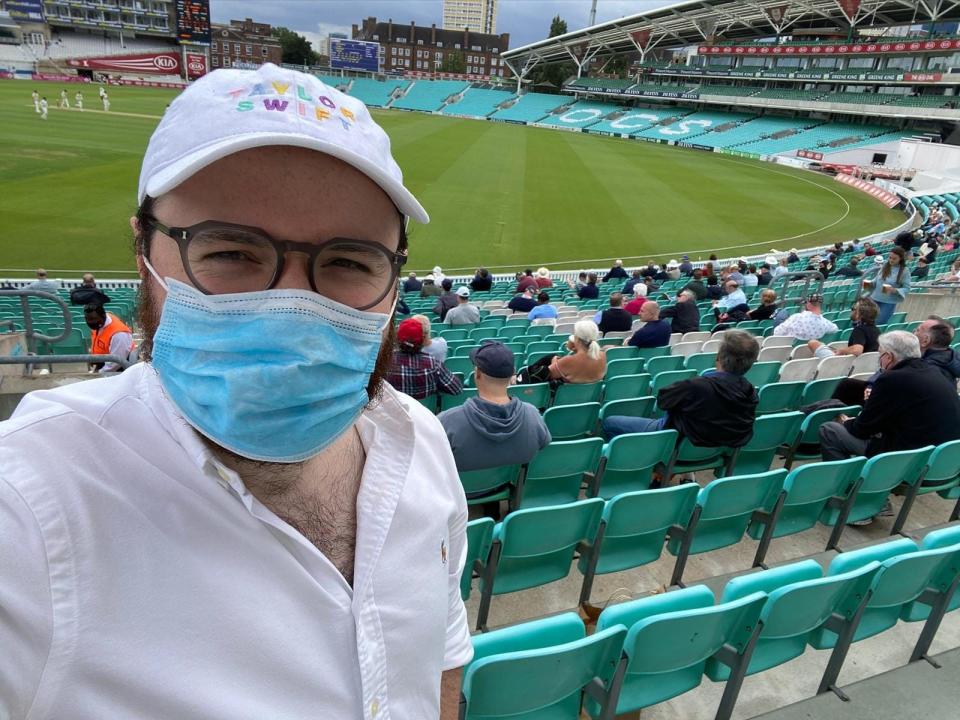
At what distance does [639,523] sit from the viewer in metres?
3.50

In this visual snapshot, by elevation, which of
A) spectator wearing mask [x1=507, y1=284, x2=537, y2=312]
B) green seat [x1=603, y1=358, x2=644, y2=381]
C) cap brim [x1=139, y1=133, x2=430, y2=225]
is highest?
cap brim [x1=139, y1=133, x2=430, y2=225]

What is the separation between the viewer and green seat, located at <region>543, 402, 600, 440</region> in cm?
508

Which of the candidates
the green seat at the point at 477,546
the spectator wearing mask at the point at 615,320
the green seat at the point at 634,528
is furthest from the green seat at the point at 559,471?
the spectator wearing mask at the point at 615,320

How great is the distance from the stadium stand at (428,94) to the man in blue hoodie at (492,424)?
76.0m

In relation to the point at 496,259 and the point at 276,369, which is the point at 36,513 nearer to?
the point at 276,369

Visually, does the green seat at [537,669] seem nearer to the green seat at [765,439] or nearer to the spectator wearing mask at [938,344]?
the green seat at [765,439]

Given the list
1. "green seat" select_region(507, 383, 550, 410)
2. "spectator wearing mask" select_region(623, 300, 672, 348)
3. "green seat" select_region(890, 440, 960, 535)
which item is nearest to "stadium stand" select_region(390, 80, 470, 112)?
"spectator wearing mask" select_region(623, 300, 672, 348)

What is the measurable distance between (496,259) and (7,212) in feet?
48.2

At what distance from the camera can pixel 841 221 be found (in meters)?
26.8

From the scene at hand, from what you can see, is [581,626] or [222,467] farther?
[581,626]

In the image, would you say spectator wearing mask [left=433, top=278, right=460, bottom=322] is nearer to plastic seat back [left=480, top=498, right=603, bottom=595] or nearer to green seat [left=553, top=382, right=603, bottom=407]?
green seat [left=553, top=382, right=603, bottom=407]

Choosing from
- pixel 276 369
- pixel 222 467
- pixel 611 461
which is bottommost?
pixel 611 461

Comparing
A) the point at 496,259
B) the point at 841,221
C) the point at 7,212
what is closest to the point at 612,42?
the point at 841,221

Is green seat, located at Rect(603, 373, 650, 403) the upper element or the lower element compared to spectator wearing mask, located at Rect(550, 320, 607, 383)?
lower
